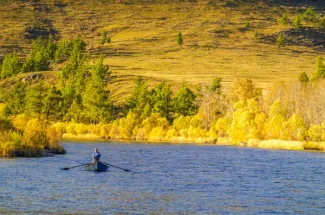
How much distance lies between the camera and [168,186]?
48719 millimetres

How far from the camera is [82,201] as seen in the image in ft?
134

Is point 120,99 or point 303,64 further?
point 303,64

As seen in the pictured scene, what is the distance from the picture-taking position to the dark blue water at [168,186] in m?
39.5

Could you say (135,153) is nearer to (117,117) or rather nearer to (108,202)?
(108,202)

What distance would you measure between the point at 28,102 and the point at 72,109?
15548 millimetres

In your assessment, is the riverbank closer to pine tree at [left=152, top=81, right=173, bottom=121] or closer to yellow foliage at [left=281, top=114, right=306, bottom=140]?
yellow foliage at [left=281, top=114, right=306, bottom=140]

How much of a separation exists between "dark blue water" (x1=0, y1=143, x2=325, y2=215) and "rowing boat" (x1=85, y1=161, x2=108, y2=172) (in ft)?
3.31

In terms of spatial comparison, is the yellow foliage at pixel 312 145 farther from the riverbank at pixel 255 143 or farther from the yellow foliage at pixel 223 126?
the yellow foliage at pixel 223 126

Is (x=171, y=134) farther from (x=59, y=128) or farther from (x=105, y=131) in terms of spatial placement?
(x=59, y=128)

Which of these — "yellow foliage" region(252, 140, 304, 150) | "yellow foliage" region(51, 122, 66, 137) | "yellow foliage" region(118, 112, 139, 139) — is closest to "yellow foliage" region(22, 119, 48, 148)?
"yellow foliage" region(51, 122, 66, 137)

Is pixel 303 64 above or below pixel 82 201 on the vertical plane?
above

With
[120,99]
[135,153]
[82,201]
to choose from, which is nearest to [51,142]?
[135,153]

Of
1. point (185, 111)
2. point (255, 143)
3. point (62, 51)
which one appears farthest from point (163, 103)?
point (62, 51)

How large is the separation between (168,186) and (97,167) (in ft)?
35.8
